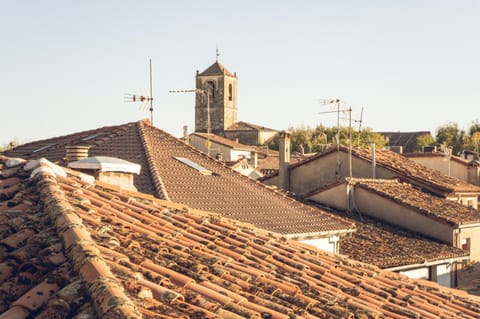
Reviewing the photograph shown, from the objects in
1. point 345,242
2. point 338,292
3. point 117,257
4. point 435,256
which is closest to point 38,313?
point 117,257

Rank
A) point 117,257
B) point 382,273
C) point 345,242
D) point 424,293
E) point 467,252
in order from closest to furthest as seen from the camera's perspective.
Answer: point 117,257 < point 424,293 < point 382,273 < point 345,242 < point 467,252

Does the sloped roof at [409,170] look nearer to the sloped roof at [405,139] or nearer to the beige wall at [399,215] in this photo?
the beige wall at [399,215]

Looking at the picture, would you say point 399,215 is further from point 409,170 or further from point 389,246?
point 409,170

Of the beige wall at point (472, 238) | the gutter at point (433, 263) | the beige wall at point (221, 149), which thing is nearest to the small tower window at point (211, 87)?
the beige wall at point (221, 149)

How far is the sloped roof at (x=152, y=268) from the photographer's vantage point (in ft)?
12.6

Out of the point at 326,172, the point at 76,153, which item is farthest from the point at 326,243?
the point at 326,172

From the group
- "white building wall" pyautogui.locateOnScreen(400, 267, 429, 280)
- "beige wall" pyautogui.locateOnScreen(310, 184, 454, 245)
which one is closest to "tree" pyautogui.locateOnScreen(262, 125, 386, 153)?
"beige wall" pyautogui.locateOnScreen(310, 184, 454, 245)

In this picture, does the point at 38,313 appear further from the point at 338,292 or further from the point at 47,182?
the point at 338,292

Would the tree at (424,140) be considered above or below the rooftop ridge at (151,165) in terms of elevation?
below

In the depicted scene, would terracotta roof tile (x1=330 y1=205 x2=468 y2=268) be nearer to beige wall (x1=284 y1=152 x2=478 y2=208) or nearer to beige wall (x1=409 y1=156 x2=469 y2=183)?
beige wall (x1=284 y1=152 x2=478 y2=208)

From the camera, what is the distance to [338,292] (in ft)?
21.7

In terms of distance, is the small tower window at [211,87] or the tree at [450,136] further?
the small tower window at [211,87]

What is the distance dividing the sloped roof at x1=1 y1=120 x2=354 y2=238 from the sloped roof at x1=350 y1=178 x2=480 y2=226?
568 cm

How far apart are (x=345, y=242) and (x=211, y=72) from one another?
85.5 metres
